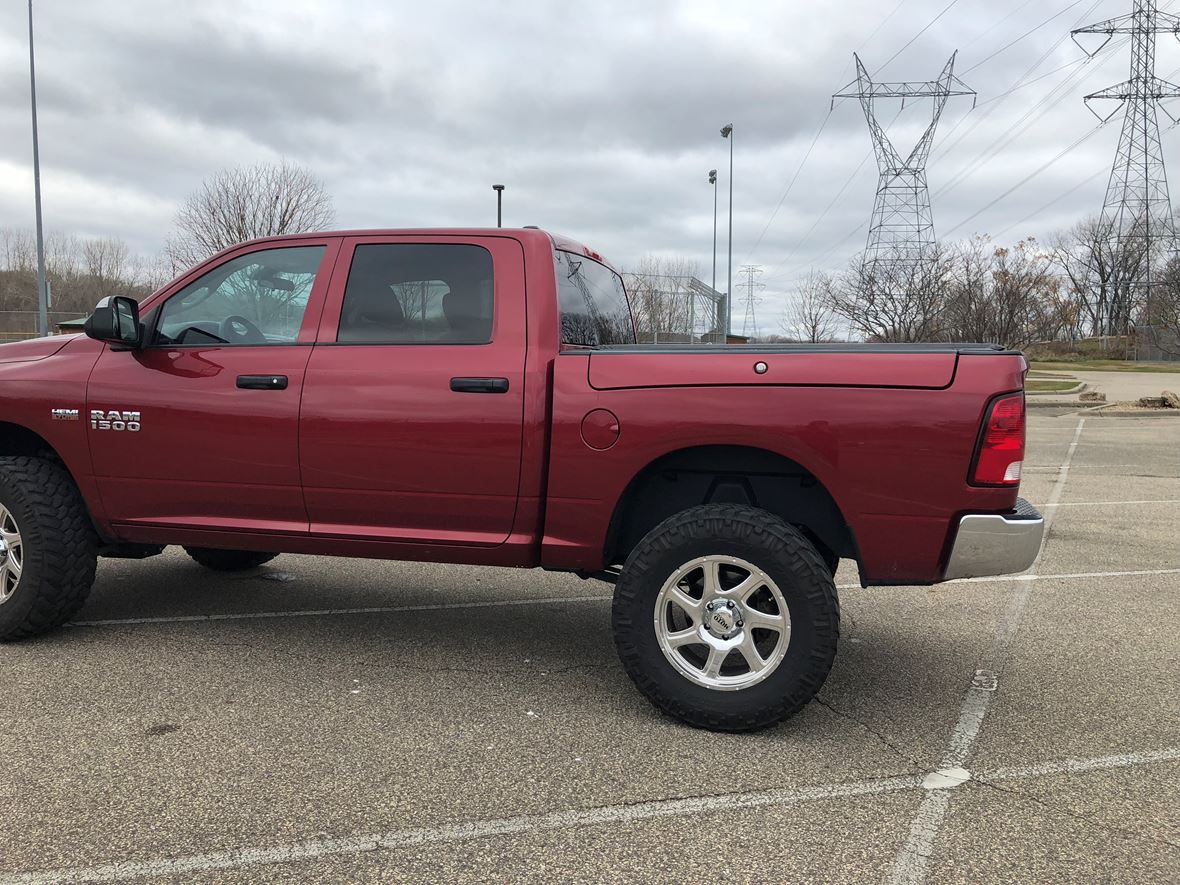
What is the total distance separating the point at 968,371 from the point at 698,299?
23.9m

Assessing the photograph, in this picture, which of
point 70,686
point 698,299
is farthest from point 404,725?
point 698,299

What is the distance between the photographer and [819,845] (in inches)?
101

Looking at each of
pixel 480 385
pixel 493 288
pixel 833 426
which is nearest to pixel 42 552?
pixel 480 385

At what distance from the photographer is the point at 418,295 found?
3.89 m

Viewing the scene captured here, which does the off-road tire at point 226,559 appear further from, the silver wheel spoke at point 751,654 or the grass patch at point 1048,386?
the grass patch at point 1048,386

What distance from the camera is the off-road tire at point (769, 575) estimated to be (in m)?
3.22

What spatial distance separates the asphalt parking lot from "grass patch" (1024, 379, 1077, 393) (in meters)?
23.1

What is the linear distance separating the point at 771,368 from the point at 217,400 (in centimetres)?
237

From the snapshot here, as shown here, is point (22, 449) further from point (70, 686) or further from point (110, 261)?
point (110, 261)

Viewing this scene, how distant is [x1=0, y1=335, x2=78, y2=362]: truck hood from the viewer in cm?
426

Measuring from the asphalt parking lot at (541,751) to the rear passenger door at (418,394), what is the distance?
2.45 ft

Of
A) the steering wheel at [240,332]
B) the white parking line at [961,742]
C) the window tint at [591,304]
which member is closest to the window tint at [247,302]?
the steering wheel at [240,332]

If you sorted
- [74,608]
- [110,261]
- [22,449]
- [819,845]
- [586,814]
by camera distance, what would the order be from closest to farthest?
[819,845]
[586,814]
[74,608]
[22,449]
[110,261]

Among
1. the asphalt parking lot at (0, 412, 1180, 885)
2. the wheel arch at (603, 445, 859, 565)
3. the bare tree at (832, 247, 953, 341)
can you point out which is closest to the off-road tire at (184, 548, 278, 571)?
the asphalt parking lot at (0, 412, 1180, 885)
